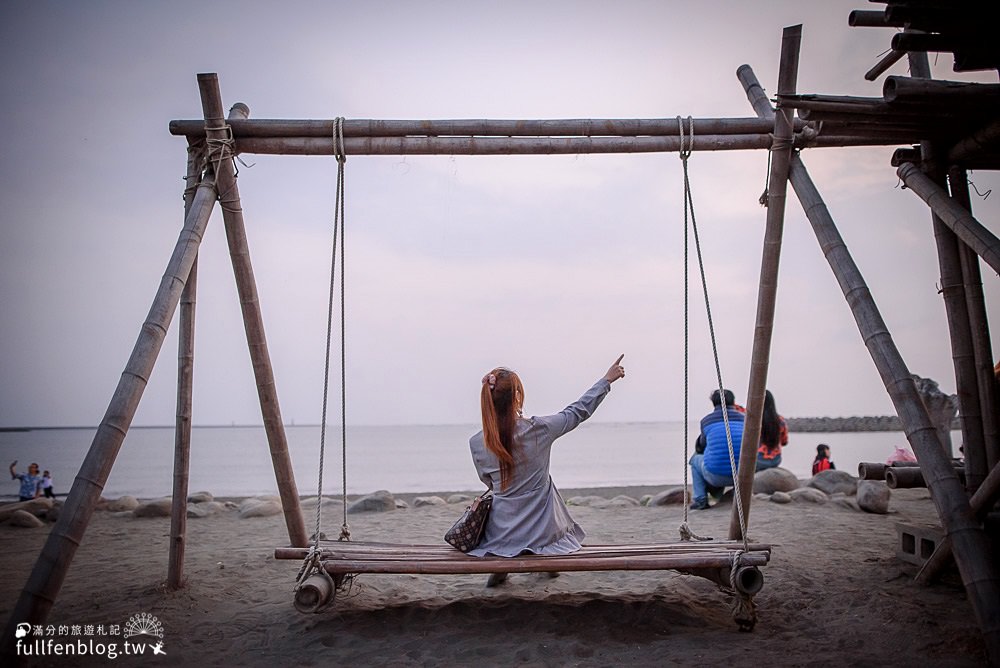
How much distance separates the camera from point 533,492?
379 centimetres

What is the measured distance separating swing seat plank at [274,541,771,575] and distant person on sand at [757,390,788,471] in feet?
14.3

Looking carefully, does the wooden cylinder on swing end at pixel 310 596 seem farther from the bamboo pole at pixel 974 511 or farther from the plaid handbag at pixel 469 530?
the bamboo pole at pixel 974 511

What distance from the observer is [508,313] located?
319 inches

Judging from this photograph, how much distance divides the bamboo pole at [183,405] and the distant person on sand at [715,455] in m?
5.10

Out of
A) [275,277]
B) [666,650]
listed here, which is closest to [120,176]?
[275,277]

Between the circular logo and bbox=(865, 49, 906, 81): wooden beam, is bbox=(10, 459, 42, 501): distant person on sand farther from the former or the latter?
bbox=(865, 49, 906, 81): wooden beam

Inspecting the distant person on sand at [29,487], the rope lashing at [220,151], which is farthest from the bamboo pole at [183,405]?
the distant person on sand at [29,487]

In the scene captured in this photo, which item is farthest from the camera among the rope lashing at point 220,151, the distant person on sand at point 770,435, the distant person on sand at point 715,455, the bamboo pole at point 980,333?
the distant person on sand at point 770,435

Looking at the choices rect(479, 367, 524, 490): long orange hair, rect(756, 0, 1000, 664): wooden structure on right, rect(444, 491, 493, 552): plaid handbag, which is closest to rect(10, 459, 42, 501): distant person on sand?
rect(444, 491, 493, 552): plaid handbag

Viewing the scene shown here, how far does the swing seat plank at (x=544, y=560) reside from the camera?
3.23m

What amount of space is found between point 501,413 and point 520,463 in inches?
12.4

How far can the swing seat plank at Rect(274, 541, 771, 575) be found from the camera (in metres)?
3.23

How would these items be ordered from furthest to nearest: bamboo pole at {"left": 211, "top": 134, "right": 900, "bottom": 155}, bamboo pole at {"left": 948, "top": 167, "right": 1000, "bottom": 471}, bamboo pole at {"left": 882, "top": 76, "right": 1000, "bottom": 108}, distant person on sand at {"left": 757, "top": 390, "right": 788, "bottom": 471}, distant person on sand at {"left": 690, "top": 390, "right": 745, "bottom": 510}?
1. distant person on sand at {"left": 757, "top": 390, "right": 788, "bottom": 471}
2. distant person on sand at {"left": 690, "top": 390, "right": 745, "bottom": 510}
3. bamboo pole at {"left": 211, "top": 134, "right": 900, "bottom": 155}
4. bamboo pole at {"left": 948, "top": 167, "right": 1000, "bottom": 471}
5. bamboo pole at {"left": 882, "top": 76, "right": 1000, "bottom": 108}

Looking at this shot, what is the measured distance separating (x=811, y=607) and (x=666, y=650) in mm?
1119
